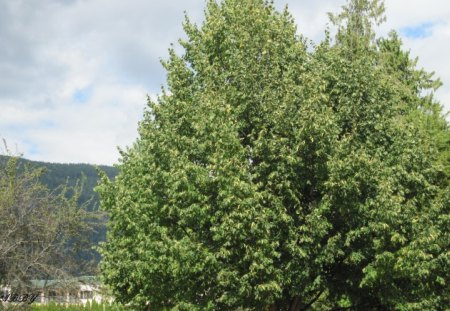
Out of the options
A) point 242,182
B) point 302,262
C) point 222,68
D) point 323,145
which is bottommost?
point 302,262

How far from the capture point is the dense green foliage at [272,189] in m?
20.2

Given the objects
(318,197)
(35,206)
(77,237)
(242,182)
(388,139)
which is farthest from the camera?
(77,237)

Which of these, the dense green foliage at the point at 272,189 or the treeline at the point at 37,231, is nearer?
the dense green foliage at the point at 272,189

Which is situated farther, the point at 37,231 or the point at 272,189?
the point at 37,231

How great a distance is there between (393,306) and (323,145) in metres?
7.13

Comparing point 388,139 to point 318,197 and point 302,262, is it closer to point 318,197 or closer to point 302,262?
point 318,197

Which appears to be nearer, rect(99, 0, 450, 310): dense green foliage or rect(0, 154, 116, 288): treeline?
rect(99, 0, 450, 310): dense green foliage

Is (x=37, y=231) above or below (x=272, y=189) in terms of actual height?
below

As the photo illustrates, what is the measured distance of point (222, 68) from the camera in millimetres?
25516

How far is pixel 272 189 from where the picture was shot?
21.5 metres

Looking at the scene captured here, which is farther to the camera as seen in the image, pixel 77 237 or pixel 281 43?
pixel 77 237

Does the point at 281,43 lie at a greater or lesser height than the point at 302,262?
greater

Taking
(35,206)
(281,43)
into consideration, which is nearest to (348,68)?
(281,43)

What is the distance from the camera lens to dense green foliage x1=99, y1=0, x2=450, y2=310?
20.2 metres
